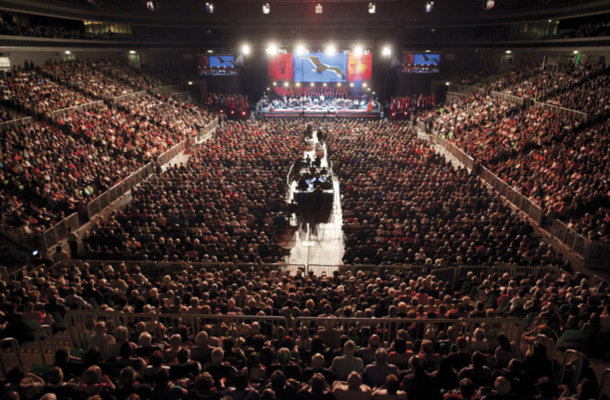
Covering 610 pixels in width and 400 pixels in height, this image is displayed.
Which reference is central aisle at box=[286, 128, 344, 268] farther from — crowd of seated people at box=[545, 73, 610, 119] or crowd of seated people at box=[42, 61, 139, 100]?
crowd of seated people at box=[42, 61, 139, 100]

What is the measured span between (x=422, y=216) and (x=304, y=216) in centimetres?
544

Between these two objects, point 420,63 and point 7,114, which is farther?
point 420,63

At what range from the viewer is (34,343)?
730cm

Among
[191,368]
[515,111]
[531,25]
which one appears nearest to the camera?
[191,368]

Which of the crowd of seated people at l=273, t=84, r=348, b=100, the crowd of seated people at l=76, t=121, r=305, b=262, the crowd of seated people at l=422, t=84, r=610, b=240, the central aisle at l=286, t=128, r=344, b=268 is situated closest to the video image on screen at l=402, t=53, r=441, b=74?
the crowd of seated people at l=273, t=84, r=348, b=100

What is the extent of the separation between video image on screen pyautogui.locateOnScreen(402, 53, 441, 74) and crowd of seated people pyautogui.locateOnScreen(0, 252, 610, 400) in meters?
31.1

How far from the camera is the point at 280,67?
1745 inches

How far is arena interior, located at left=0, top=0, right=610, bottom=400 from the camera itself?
5.68 m

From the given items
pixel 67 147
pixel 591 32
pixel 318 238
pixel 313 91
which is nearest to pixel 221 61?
pixel 313 91

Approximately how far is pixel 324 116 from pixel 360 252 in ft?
88.3

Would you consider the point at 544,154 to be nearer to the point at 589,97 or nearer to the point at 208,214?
the point at 589,97

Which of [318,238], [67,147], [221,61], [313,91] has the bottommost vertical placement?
[318,238]

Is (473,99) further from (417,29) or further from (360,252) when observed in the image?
(360,252)

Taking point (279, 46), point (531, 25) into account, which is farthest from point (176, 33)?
point (531, 25)
